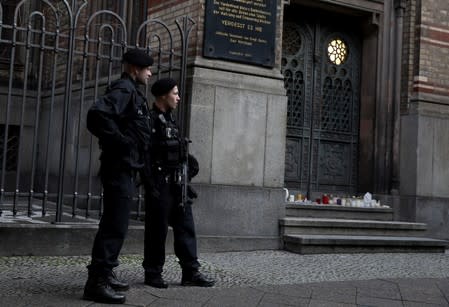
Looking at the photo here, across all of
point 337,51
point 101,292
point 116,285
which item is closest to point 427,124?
point 337,51

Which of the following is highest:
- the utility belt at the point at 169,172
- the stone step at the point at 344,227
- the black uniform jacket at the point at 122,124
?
the black uniform jacket at the point at 122,124

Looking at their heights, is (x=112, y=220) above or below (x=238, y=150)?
below

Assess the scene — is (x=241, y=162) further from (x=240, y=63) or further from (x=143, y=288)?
(x=143, y=288)

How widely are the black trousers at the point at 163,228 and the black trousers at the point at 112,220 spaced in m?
0.52

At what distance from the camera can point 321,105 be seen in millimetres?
11211

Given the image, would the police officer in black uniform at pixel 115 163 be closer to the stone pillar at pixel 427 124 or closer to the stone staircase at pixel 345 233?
the stone staircase at pixel 345 233

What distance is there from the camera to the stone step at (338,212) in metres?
9.15

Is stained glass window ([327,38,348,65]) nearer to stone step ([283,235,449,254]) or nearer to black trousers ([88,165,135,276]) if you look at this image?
stone step ([283,235,449,254])

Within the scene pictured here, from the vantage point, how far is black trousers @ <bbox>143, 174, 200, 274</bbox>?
5.27 m

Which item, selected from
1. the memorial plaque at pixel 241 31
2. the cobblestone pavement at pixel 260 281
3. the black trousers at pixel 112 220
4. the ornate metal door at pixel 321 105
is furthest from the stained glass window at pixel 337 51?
the black trousers at pixel 112 220

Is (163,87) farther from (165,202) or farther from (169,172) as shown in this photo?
(165,202)

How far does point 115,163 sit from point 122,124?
1.05ft

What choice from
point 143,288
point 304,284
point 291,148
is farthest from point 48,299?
point 291,148

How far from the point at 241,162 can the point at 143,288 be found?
3343mm
